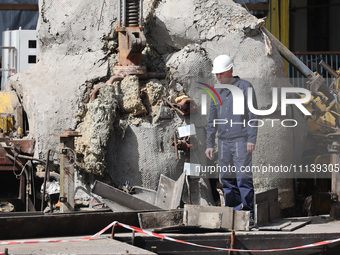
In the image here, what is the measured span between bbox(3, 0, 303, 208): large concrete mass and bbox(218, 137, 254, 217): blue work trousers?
1422 millimetres

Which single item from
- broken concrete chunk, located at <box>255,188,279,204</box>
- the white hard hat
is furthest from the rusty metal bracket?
broken concrete chunk, located at <box>255,188,279,204</box>

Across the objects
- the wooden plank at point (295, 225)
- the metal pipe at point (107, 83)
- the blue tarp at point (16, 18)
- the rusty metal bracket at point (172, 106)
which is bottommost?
the wooden plank at point (295, 225)

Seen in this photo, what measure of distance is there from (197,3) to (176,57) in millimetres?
735

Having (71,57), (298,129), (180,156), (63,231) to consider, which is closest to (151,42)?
(71,57)

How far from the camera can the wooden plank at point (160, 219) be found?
19.4 ft

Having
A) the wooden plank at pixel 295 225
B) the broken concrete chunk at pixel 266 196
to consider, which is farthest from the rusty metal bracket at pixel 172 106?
the wooden plank at pixel 295 225

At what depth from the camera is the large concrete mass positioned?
7852 millimetres

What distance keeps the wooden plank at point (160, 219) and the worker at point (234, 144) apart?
63 cm

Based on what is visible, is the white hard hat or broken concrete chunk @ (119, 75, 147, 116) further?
broken concrete chunk @ (119, 75, 147, 116)

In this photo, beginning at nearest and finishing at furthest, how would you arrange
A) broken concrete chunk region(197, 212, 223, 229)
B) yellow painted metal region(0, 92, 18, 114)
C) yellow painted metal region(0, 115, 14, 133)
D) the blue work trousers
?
broken concrete chunk region(197, 212, 223, 229), the blue work trousers, yellow painted metal region(0, 115, 14, 133), yellow painted metal region(0, 92, 18, 114)

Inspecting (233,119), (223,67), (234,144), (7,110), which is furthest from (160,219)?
(7,110)

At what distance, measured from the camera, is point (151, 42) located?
849cm

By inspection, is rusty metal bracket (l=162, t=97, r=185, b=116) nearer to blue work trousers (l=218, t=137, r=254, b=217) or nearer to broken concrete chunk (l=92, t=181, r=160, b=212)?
blue work trousers (l=218, t=137, r=254, b=217)

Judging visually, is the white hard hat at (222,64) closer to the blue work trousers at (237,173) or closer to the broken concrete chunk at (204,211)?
the blue work trousers at (237,173)
